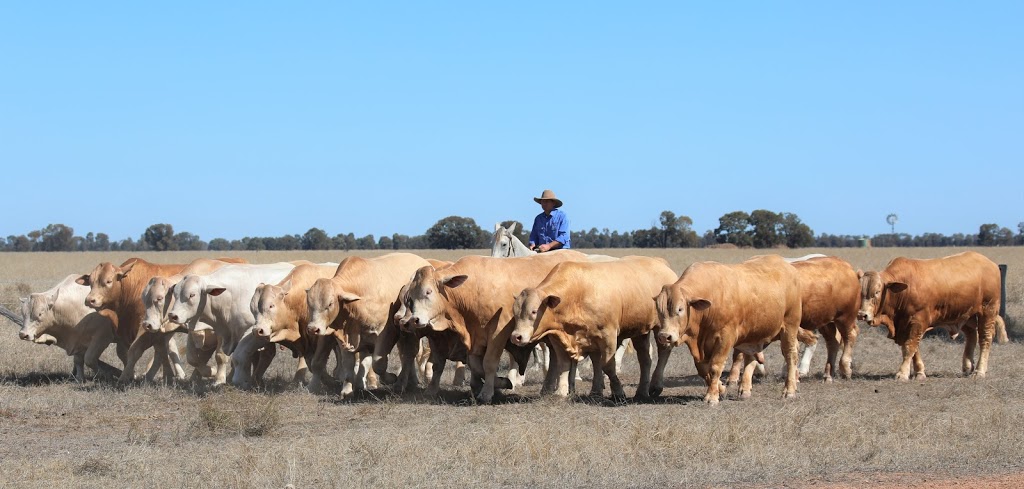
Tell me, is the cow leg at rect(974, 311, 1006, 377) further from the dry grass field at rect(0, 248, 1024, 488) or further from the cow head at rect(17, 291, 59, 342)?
the cow head at rect(17, 291, 59, 342)

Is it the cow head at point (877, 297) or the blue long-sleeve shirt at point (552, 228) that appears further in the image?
the blue long-sleeve shirt at point (552, 228)

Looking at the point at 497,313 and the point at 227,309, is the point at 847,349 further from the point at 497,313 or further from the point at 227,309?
the point at 227,309

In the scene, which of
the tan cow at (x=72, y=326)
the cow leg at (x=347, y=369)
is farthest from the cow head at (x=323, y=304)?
the tan cow at (x=72, y=326)

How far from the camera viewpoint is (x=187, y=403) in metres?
13.3

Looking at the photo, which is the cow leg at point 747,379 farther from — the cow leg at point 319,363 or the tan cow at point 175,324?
the tan cow at point 175,324

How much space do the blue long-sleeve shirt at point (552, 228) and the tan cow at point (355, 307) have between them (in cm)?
387

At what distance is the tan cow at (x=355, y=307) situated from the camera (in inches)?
534

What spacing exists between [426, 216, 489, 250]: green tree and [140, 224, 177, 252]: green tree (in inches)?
1333

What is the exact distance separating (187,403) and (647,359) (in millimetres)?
5274

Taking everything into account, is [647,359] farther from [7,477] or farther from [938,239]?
[938,239]

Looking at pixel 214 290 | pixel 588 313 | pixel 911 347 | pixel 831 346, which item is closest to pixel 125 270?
pixel 214 290

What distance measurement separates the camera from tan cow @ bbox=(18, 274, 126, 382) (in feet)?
52.7

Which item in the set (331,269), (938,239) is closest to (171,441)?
(331,269)

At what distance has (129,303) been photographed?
16156 mm
